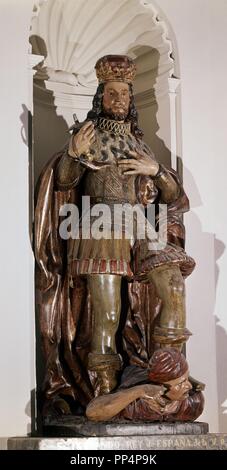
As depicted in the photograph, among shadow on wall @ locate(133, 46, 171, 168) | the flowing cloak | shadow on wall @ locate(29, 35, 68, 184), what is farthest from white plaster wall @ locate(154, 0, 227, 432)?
shadow on wall @ locate(29, 35, 68, 184)

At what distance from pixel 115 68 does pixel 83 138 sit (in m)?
0.35

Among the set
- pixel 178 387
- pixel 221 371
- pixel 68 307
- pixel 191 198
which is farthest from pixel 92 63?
pixel 178 387

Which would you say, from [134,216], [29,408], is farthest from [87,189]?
[29,408]

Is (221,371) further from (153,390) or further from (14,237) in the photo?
(14,237)

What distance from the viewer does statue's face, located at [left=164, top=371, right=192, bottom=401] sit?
4.85 m

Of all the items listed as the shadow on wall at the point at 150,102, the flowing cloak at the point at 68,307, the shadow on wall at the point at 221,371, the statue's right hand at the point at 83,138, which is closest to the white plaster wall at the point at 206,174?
the shadow on wall at the point at 221,371

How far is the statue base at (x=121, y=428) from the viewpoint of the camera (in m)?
4.76

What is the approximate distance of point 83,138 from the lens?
197 inches

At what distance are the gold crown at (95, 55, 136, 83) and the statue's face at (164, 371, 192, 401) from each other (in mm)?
1181

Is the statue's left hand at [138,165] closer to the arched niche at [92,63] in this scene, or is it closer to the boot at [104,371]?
the arched niche at [92,63]

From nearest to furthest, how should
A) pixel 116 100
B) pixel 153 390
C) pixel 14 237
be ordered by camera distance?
pixel 153 390, pixel 14 237, pixel 116 100

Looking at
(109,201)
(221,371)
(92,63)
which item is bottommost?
(221,371)

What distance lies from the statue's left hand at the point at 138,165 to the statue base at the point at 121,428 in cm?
96

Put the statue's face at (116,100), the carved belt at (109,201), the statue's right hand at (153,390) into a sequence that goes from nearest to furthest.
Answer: the statue's right hand at (153,390) < the carved belt at (109,201) < the statue's face at (116,100)
